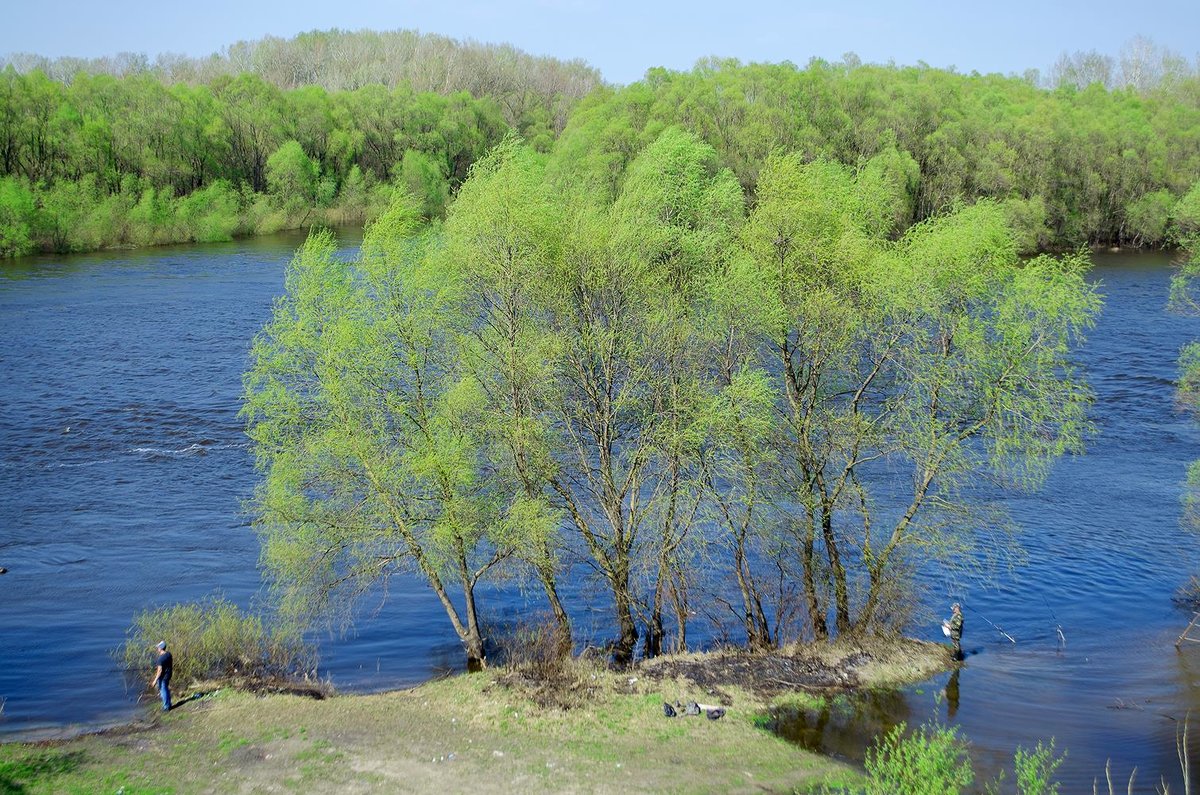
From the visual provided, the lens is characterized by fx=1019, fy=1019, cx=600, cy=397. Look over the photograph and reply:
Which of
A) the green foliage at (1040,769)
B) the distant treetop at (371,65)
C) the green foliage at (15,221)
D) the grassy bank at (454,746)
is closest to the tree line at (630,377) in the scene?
the grassy bank at (454,746)

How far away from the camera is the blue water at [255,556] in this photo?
23250mm

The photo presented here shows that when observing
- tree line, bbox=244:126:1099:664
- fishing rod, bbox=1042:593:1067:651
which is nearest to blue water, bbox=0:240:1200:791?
fishing rod, bbox=1042:593:1067:651

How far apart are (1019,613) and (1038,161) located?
73.4m

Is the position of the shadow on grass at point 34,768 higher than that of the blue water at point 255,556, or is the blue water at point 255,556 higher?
the shadow on grass at point 34,768

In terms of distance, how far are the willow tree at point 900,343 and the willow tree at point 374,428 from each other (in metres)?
7.66

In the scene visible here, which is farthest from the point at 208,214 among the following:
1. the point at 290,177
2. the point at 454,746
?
the point at 454,746

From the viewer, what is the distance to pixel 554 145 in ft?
308

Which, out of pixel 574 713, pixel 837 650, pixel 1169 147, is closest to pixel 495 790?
pixel 574 713

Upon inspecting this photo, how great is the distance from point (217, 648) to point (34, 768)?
603 centimetres

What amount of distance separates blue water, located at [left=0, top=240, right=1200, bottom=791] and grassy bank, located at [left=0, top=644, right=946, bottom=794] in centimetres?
237

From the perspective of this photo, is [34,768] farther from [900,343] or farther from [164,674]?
[900,343]

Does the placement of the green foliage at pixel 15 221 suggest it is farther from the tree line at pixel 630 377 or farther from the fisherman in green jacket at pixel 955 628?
the fisherman in green jacket at pixel 955 628

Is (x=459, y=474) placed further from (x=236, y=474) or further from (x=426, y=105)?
(x=426, y=105)

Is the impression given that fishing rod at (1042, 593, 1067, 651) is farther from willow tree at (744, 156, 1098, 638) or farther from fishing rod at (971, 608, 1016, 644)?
willow tree at (744, 156, 1098, 638)
